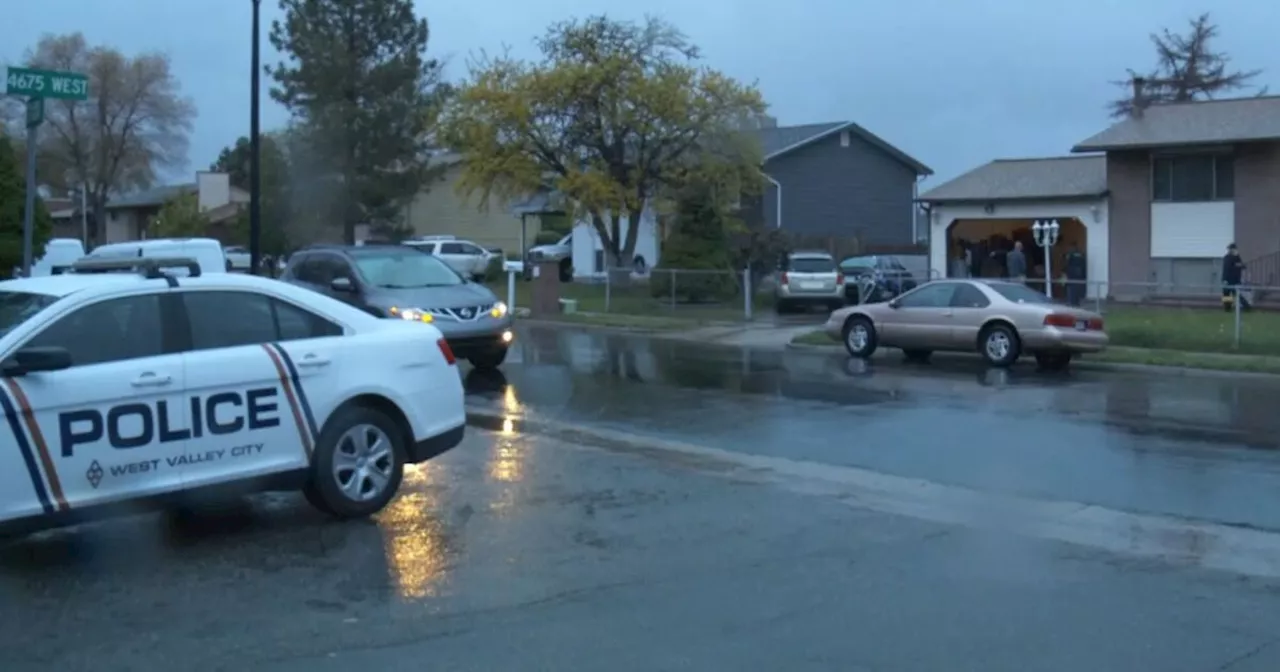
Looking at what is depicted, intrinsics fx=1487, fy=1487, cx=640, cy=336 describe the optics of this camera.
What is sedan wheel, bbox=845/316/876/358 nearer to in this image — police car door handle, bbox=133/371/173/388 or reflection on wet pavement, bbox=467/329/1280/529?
reflection on wet pavement, bbox=467/329/1280/529

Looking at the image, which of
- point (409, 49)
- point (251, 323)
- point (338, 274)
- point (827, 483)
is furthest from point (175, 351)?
point (409, 49)

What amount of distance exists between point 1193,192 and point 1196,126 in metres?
1.70

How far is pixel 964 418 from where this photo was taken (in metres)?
16.0

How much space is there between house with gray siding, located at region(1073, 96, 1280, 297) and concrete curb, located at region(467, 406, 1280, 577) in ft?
79.8

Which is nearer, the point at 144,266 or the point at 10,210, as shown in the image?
the point at 144,266

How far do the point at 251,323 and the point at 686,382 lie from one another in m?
10.9

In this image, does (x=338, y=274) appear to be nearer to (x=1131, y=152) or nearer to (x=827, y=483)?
(x=827, y=483)

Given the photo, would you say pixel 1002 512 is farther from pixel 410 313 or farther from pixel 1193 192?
pixel 1193 192

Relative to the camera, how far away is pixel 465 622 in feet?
24.3

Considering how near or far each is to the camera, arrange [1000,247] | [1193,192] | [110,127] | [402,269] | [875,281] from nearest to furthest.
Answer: [402,269]
[875,281]
[1193,192]
[1000,247]
[110,127]

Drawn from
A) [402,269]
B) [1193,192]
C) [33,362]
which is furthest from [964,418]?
[1193,192]

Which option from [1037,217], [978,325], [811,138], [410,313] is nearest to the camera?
[410,313]

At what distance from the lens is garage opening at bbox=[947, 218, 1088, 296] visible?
4106cm

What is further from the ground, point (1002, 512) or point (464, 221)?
point (464, 221)
